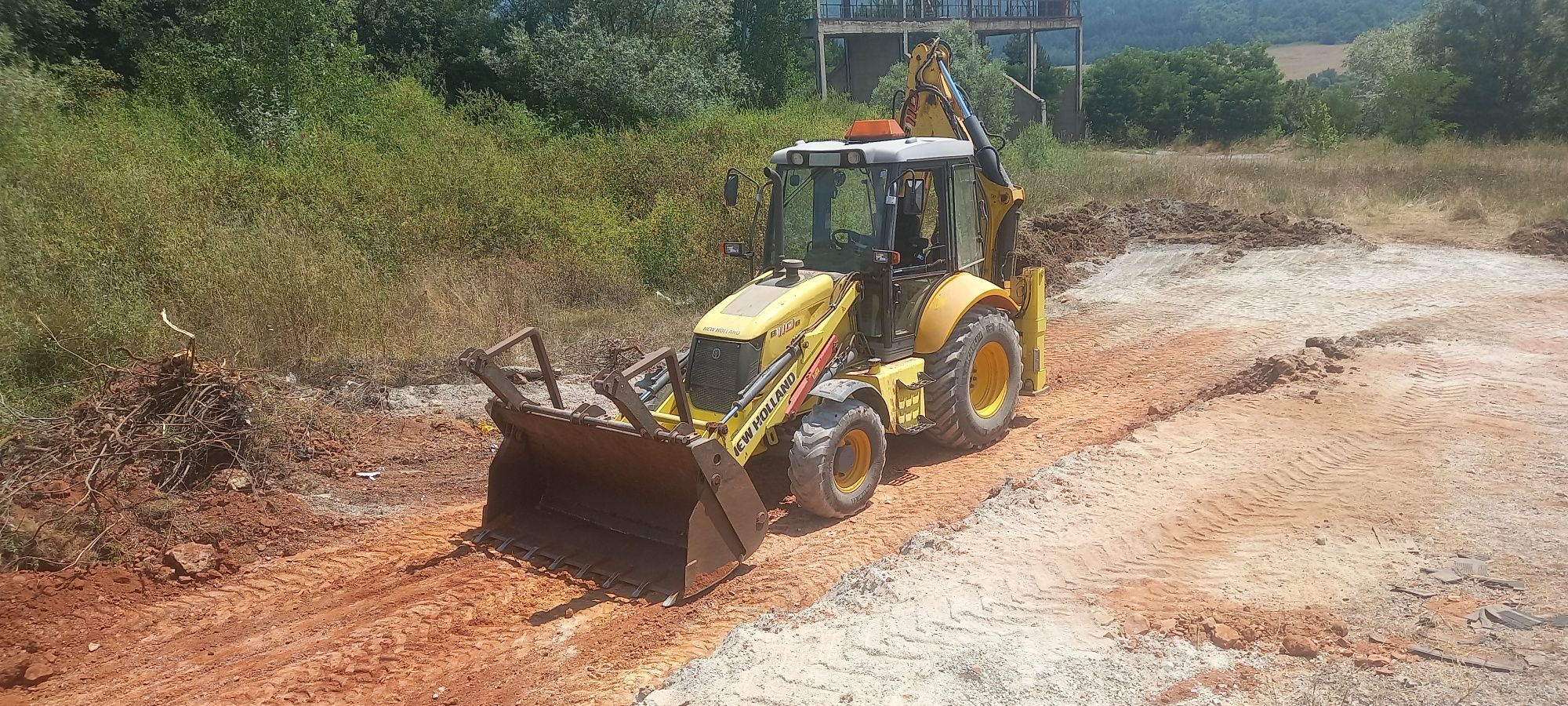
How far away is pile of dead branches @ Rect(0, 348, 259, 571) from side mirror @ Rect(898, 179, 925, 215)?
5219mm

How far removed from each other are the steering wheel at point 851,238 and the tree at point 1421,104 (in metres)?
27.8

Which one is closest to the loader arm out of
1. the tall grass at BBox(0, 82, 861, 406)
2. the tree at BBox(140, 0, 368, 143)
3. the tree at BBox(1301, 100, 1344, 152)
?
the tall grass at BBox(0, 82, 861, 406)

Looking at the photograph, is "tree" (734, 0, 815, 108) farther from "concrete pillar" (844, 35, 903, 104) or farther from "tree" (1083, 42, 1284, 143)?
"tree" (1083, 42, 1284, 143)

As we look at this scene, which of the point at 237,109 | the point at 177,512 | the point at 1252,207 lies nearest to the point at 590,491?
the point at 177,512

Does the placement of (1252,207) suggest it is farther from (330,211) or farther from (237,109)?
(237,109)

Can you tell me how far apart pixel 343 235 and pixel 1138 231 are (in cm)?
1331

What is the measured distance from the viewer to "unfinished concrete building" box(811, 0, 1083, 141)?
98.4 ft

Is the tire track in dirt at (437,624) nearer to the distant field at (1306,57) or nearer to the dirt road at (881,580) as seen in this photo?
the dirt road at (881,580)

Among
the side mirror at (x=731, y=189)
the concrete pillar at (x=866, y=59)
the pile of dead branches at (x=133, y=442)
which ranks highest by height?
the concrete pillar at (x=866, y=59)

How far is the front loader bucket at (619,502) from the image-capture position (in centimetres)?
571

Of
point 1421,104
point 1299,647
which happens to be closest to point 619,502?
point 1299,647

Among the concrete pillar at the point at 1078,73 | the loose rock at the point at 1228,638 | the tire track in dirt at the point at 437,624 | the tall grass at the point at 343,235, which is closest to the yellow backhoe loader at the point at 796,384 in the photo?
the tire track in dirt at the point at 437,624

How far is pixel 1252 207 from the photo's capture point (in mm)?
18844

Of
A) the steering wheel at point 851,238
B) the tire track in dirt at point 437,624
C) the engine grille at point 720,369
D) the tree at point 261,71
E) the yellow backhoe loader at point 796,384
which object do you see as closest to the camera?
the tire track in dirt at point 437,624
